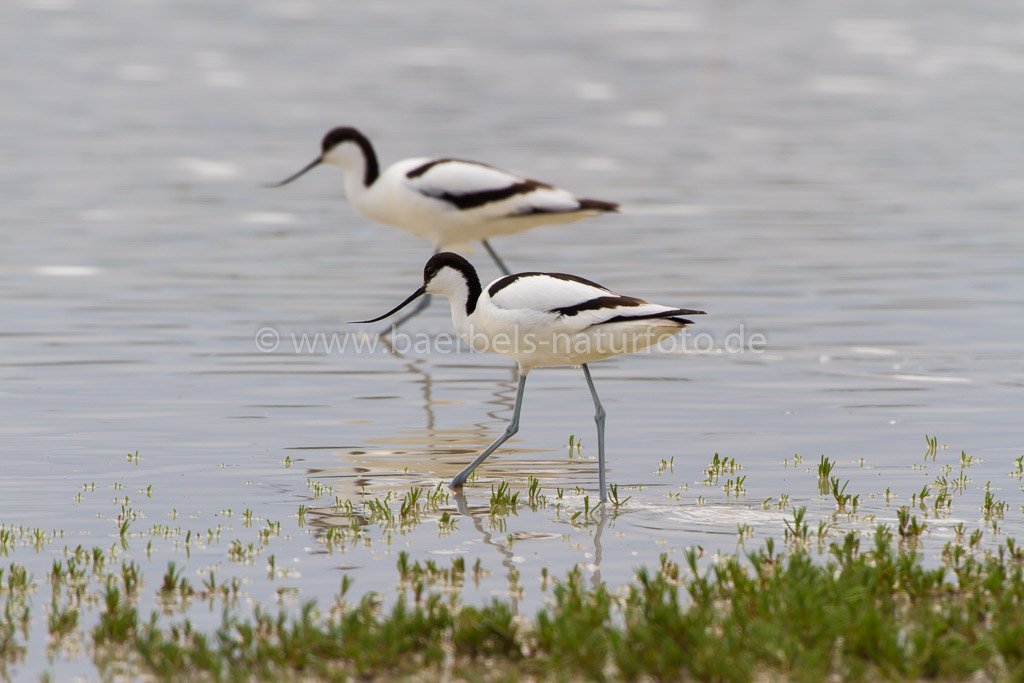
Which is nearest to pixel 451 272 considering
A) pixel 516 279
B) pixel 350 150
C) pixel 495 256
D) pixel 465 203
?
pixel 516 279

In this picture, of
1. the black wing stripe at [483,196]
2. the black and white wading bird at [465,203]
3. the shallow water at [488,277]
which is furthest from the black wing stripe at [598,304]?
the black wing stripe at [483,196]

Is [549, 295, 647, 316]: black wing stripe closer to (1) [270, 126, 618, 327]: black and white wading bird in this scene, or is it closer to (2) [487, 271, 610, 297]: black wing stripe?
(2) [487, 271, 610, 297]: black wing stripe

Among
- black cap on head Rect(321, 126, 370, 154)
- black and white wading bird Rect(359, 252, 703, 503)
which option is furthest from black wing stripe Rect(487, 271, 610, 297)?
black cap on head Rect(321, 126, 370, 154)

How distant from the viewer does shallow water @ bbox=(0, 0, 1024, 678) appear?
712 cm

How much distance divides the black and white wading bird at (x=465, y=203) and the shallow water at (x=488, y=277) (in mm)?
923

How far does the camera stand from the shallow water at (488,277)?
7121 millimetres

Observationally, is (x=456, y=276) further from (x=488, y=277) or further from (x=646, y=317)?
(x=488, y=277)

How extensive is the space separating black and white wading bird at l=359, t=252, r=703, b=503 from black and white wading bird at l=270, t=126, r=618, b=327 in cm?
479

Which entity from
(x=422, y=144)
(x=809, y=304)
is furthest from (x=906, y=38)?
(x=809, y=304)

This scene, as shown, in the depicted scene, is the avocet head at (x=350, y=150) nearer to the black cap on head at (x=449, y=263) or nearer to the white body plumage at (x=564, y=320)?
the black cap on head at (x=449, y=263)

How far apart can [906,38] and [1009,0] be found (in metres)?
10.2

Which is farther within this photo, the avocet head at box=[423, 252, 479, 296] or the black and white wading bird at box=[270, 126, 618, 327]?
the black and white wading bird at box=[270, 126, 618, 327]

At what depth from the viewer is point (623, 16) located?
50531 mm

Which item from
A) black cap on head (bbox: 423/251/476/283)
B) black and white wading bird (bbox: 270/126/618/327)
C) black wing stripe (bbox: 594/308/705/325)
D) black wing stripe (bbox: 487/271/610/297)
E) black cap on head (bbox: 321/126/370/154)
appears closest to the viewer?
black wing stripe (bbox: 594/308/705/325)
